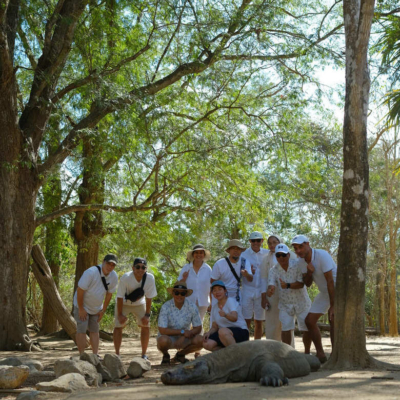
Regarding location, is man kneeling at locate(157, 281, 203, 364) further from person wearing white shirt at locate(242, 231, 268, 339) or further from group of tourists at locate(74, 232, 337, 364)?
person wearing white shirt at locate(242, 231, 268, 339)

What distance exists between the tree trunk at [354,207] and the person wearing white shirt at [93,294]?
3453 mm

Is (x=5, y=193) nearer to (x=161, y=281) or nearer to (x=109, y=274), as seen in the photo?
(x=109, y=274)

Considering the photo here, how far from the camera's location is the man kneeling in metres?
7.99

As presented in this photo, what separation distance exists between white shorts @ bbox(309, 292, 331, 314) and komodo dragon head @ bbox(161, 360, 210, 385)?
2138 mm

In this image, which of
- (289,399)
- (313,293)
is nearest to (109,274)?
(289,399)

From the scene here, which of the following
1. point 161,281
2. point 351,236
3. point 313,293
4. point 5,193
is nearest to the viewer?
point 351,236

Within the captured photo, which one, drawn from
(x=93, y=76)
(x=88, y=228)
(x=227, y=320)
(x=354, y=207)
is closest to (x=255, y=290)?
(x=227, y=320)

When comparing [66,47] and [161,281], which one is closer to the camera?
[66,47]

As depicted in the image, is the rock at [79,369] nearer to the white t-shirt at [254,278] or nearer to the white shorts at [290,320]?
the white shorts at [290,320]

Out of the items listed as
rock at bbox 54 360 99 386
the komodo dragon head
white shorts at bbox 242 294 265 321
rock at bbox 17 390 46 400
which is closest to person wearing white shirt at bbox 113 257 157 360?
white shorts at bbox 242 294 265 321

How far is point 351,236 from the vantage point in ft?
22.3

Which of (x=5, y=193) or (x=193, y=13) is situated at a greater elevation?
(x=193, y=13)

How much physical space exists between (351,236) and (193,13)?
715cm

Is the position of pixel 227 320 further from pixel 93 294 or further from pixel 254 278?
pixel 93 294
